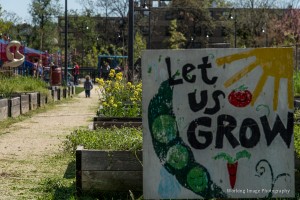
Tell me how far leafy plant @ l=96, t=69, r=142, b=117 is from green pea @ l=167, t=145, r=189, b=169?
593 cm

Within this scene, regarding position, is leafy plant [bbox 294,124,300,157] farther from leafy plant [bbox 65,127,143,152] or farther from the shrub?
the shrub

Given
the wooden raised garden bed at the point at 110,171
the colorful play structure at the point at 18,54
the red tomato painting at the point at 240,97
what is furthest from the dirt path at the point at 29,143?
the colorful play structure at the point at 18,54

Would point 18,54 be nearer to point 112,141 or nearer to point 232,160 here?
point 112,141

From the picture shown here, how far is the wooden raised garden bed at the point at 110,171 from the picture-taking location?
6.01 m

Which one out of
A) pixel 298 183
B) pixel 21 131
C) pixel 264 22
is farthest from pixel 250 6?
pixel 298 183

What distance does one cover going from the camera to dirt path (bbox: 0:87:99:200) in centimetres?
733

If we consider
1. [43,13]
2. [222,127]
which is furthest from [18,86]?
[43,13]

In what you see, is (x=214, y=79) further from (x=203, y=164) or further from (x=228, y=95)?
(x=203, y=164)

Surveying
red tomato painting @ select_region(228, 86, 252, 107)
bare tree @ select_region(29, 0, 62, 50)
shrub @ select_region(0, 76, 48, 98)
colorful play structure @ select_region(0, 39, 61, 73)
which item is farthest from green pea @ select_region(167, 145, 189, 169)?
bare tree @ select_region(29, 0, 62, 50)

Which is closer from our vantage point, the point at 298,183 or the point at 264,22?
the point at 298,183

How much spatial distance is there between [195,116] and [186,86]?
0.84ft

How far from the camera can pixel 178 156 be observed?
5.08 m

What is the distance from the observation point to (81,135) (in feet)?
26.1

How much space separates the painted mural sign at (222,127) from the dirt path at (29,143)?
1.93 m
